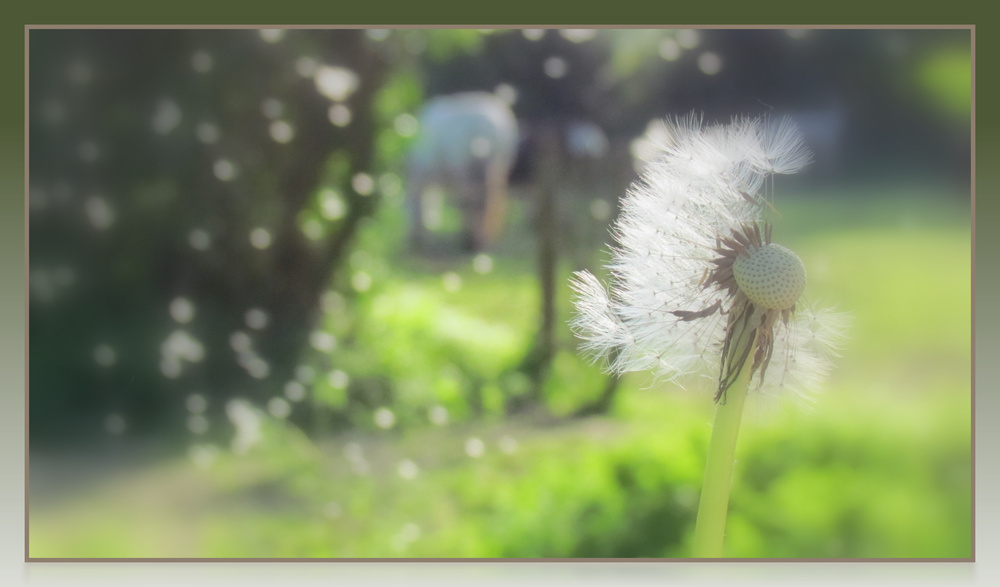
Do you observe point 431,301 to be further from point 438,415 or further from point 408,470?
point 408,470

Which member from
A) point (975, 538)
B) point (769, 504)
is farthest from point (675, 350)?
point (975, 538)

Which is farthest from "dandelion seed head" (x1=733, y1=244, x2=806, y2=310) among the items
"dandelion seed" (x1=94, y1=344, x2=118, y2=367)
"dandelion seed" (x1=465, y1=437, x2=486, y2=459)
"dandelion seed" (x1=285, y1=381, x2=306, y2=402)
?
"dandelion seed" (x1=94, y1=344, x2=118, y2=367)

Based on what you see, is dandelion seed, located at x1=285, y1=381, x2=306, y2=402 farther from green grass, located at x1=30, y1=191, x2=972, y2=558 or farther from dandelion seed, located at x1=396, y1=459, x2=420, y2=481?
dandelion seed, located at x1=396, y1=459, x2=420, y2=481

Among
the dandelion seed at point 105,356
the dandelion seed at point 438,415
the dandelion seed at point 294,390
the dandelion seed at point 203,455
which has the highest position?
the dandelion seed at point 105,356

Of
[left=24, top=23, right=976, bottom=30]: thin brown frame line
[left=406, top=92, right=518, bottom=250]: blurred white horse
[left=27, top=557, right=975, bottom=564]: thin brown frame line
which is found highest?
[left=24, top=23, right=976, bottom=30]: thin brown frame line

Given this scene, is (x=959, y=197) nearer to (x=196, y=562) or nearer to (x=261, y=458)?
(x=261, y=458)

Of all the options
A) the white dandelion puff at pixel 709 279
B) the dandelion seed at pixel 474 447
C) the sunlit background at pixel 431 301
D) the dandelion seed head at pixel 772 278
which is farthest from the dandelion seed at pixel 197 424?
the dandelion seed head at pixel 772 278

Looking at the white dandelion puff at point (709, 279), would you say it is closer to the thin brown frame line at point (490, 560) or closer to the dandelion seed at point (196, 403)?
the thin brown frame line at point (490, 560)
